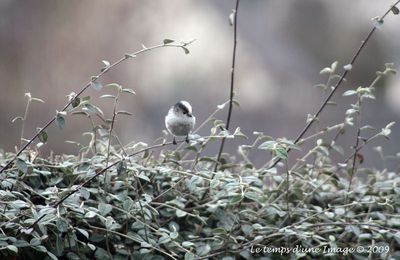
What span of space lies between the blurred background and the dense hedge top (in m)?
3.25

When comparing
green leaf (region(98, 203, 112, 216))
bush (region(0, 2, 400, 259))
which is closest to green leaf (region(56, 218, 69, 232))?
bush (region(0, 2, 400, 259))

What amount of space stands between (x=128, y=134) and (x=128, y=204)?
3619 mm

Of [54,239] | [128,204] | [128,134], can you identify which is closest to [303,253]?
[128,204]

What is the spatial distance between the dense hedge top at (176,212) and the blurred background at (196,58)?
3.25 metres

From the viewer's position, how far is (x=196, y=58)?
210 inches

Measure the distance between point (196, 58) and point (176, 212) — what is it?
12.5 feet

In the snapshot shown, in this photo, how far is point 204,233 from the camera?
5.51 ft

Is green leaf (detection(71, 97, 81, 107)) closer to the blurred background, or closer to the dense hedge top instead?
the dense hedge top

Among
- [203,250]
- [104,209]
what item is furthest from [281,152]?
[104,209]

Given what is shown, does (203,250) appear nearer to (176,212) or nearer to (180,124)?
(176,212)

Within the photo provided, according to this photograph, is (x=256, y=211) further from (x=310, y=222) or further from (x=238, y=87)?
(x=238, y=87)

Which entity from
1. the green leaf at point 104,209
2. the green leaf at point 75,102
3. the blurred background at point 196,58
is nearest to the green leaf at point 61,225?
the green leaf at point 104,209

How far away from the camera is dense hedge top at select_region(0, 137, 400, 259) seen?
141 cm

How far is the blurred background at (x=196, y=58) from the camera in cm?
522
